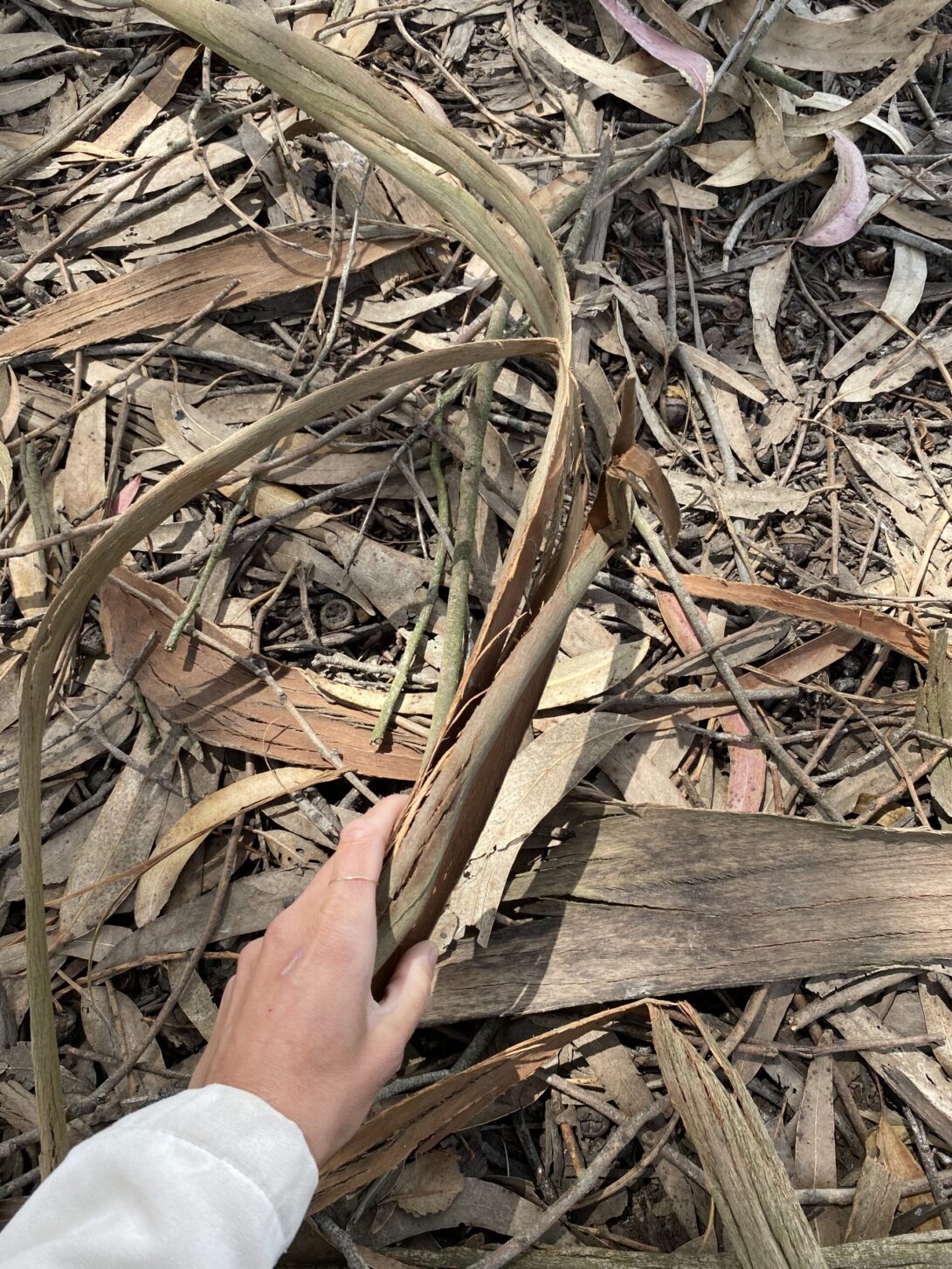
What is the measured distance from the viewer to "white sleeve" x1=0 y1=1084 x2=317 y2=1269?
529 mm

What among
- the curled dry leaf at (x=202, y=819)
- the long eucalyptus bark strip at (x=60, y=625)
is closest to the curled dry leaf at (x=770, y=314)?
the long eucalyptus bark strip at (x=60, y=625)

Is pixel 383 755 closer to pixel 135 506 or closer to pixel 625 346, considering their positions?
pixel 135 506

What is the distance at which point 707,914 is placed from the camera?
2.87ft

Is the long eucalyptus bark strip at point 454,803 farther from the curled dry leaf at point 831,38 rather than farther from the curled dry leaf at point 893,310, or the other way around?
the curled dry leaf at point 831,38

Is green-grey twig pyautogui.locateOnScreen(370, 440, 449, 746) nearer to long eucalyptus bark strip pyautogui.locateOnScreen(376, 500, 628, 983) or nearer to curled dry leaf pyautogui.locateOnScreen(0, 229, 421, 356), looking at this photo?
long eucalyptus bark strip pyautogui.locateOnScreen(376, 500, 628, 983)

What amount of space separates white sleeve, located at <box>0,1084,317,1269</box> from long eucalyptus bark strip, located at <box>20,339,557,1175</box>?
0.19 meters

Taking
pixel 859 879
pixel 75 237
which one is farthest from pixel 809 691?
pixel 75 237

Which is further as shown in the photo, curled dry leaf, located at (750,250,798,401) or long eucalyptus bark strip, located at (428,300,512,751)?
curled dry leaf, located at (750,250,798,401)

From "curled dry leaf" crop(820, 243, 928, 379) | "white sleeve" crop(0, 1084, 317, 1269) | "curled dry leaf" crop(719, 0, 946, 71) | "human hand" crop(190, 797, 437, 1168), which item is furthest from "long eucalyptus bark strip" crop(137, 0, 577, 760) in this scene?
"curled dry leaf" crop(719, 0, 946, 71)

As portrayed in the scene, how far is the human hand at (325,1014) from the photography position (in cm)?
63

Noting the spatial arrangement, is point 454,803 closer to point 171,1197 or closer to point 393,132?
point 171,1197

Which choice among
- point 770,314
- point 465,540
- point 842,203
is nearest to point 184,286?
point 465,540

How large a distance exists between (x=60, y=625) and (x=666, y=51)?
116 centimetres

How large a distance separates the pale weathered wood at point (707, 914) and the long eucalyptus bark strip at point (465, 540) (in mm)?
245
